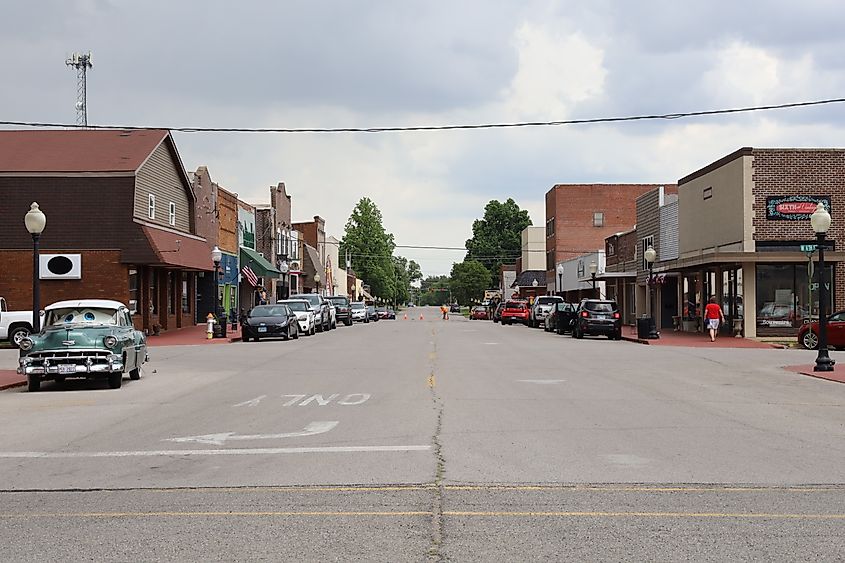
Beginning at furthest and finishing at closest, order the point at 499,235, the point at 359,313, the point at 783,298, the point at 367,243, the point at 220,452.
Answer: the point at 499,235, the point at 367,243, the point at 359,313, the point at 783,298, the point at 220,452

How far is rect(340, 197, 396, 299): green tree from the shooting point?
12200 centimetres

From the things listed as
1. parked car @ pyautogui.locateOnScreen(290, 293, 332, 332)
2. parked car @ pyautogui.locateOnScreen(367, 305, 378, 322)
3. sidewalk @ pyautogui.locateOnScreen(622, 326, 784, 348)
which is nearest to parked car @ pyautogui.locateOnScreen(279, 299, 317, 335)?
parked car @ pyautogui.locateOnScreen(290, 293, 332, 332)

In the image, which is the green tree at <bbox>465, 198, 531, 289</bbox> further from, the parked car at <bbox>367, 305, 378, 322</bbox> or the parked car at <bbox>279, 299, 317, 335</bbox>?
the parked car at <bbox>279, 299, 317, 335</bbox>

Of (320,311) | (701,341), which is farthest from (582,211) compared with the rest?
(701,341)

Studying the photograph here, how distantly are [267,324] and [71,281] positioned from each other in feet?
26.1

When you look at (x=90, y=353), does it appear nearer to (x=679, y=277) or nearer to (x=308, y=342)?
(x=308, y=342)

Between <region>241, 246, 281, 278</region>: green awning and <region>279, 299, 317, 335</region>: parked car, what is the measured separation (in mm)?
15609

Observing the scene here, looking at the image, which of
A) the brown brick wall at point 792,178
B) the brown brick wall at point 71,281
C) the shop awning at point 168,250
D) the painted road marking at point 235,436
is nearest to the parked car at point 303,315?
the shop awning at point 168,250

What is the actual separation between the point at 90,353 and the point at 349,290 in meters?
103

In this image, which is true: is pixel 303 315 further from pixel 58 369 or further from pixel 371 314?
pixel 371 314

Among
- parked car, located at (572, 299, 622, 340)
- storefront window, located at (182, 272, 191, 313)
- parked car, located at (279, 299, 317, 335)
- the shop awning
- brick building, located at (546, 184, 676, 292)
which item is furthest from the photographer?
brick building, located at (546, 184, 676, 292)

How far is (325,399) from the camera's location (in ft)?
52.9

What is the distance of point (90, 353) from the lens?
17797 mm

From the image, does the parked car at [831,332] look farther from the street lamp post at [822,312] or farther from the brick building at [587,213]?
the brick building at [587,213]
